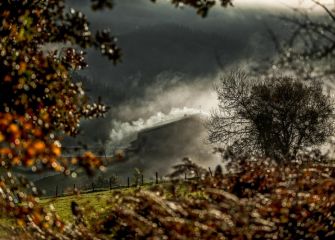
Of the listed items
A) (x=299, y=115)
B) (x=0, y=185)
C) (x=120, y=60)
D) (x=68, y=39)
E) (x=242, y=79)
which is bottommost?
(x=0, y=185)

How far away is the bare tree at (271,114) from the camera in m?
49.7

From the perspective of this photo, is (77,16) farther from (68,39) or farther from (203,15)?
(203,15)

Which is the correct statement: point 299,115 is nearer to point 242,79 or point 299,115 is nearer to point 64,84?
point 242,79

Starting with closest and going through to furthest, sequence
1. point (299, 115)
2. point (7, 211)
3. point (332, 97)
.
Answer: point (7, 211)
point (299, 115)
point (332, 97)

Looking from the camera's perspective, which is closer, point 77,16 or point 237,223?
point 237,223

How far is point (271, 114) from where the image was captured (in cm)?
5047

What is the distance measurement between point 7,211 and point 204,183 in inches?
185

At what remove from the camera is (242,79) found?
53062mm

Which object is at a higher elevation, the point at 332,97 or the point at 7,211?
the point at 332,97

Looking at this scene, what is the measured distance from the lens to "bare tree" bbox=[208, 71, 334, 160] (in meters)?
49.7

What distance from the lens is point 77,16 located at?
1035 centimetres

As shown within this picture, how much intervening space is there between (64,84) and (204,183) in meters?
4.19

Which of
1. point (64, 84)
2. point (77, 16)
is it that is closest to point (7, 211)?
point (64, 84)

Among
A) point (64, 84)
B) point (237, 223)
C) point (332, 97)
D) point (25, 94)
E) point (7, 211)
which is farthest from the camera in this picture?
point (332, 97)
